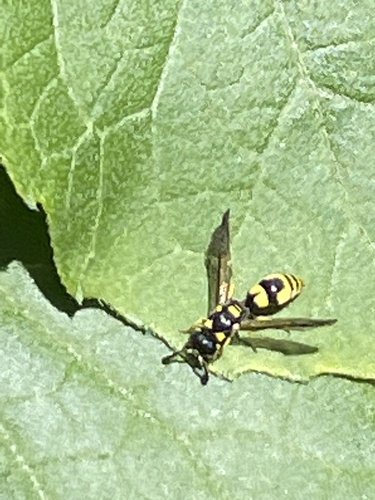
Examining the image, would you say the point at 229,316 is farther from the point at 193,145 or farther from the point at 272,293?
the point at 193,145

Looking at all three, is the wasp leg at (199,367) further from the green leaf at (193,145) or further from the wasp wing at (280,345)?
the green leaf at (193,145)

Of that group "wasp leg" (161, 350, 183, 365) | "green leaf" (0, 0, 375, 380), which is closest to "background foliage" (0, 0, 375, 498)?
"green leaf" (0, 0, 375, 380)

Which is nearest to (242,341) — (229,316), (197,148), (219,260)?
(229,316)

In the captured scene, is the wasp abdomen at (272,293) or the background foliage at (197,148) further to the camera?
the wasp abdomen at (272,293)

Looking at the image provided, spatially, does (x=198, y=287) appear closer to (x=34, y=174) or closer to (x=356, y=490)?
(x=34, y=174)

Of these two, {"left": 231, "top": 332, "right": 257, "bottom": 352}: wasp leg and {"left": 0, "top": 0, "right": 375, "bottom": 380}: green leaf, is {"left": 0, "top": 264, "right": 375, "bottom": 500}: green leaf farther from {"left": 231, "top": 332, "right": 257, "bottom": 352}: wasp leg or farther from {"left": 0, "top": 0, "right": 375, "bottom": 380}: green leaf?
{"left": 0, "top": 0, "right": 375, "bottom": 380}: green leaf

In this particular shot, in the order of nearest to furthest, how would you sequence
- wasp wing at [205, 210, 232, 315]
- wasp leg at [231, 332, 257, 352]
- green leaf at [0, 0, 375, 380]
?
green leaf at [0, 0, 375, 380] < wasp wing at [205, 210, 232, 315] < wasp leg at [231, 332, 257, 352]

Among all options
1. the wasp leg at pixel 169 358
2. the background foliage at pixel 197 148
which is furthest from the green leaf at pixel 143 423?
the background foliage at pixel 197 148

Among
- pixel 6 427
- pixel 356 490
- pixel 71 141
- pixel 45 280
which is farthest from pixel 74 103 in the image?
pixel 356 490
